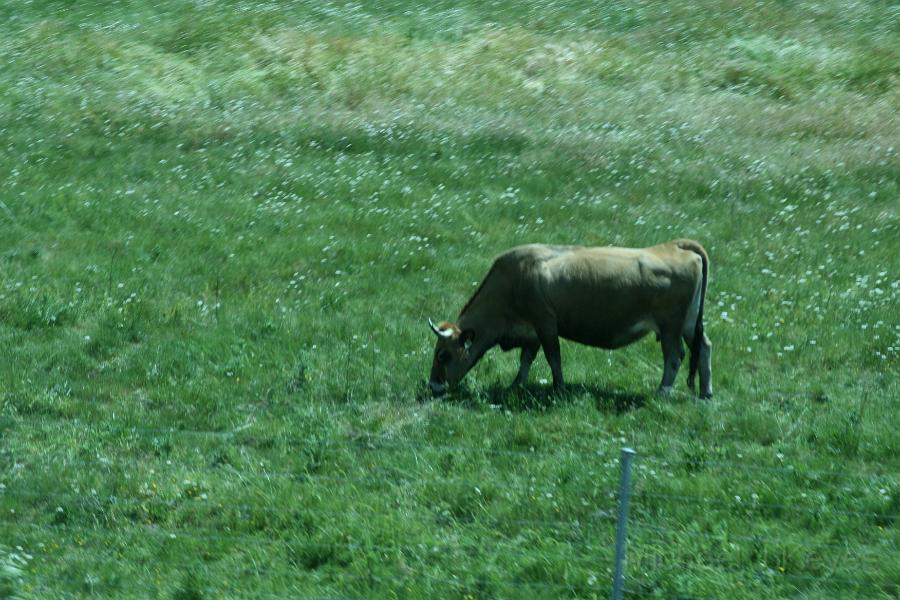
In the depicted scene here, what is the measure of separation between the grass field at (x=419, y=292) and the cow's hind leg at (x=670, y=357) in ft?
1.17

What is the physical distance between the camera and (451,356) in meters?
14.9

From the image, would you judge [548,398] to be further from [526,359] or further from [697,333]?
[697,333]

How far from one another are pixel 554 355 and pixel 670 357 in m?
1.32

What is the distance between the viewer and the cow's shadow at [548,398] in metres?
13.6

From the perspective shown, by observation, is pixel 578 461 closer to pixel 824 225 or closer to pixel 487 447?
pixel 487 447

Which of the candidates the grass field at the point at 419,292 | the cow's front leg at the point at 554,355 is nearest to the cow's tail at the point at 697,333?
the grass field at the point at 419,292

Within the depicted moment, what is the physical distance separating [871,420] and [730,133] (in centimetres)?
1456

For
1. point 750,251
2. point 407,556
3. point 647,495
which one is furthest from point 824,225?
point 407,556

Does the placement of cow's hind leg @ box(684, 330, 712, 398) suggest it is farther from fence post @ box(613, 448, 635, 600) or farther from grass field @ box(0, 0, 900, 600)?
fence post @ box(613, 448, 635, 600)

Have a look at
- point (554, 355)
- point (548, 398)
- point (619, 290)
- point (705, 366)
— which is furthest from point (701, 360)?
point (548, 398)

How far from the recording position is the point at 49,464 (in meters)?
12.2

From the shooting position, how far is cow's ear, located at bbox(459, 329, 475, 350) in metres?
14.9

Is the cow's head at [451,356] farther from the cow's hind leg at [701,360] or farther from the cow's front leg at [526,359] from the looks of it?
the cow's hind leg at [701,360]

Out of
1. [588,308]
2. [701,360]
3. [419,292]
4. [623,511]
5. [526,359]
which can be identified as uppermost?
[623,511]
